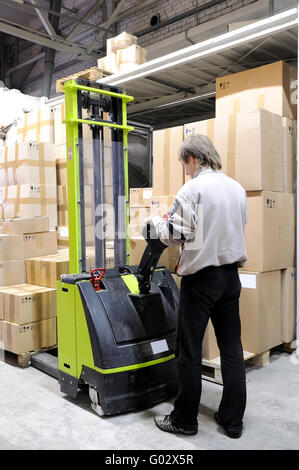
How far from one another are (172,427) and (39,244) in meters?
2.71

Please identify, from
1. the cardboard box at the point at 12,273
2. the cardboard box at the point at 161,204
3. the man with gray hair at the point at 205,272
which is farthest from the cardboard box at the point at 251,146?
the cardboard box at the point at 12,273

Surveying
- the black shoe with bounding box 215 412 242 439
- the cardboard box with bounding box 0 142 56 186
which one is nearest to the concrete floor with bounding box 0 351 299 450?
the black shoe with bounding box 215 412 242 439

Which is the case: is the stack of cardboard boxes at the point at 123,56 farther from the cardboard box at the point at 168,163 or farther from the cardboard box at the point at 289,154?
the cardboard box at the point at 289,154

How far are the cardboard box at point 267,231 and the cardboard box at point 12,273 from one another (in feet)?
7.66

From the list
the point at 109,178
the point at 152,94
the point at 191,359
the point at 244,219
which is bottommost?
the point at 191,359

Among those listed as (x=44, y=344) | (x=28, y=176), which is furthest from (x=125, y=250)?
(x=28, y=176)

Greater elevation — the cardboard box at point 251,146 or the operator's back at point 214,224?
the cardboard box at point 251,146

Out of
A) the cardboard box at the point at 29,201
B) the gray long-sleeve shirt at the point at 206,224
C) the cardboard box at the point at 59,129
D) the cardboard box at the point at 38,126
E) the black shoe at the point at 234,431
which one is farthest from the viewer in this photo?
the cardboard box at the point at 38,126

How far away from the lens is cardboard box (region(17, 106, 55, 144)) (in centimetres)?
569

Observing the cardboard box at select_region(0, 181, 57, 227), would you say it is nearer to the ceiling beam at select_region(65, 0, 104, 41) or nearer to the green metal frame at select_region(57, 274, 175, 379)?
the green metal frame at select_region(57, 274, 175, 379)

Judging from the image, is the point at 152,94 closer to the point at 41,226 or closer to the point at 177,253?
the point at 41,226

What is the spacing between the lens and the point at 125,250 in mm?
3375

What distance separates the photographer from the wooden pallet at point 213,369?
3336mm

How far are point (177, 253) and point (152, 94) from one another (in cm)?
261
